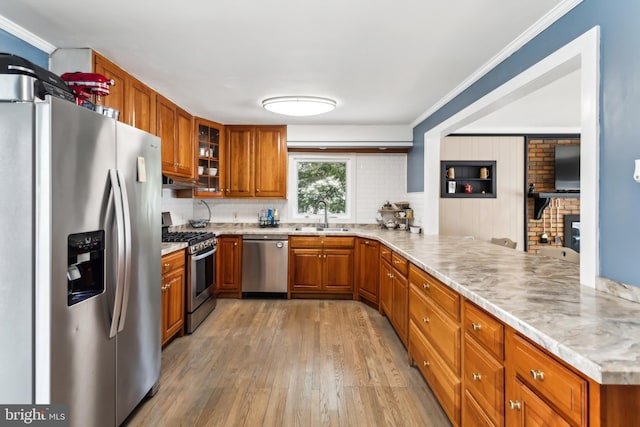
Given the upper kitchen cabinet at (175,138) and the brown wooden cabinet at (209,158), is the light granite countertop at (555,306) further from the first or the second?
the brown wooden cabinet at (209,158)

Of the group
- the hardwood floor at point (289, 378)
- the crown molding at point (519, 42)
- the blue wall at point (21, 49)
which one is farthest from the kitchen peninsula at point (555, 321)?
the blue wall at point (21, 49)

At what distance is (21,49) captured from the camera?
2258mm

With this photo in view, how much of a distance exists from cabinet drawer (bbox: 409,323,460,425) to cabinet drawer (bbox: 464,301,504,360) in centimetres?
37

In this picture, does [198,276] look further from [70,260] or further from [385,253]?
[70,260]

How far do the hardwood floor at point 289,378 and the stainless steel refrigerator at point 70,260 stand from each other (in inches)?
16.9

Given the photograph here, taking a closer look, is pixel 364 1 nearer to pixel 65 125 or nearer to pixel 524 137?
pixel 65 125

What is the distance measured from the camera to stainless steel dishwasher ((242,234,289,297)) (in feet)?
15.3

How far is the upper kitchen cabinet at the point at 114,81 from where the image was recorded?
255 centimetres

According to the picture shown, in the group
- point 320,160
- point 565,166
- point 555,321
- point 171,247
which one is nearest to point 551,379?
point 555,321

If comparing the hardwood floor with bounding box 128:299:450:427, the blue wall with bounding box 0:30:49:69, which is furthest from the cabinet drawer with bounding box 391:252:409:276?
the blue wall with bounding box 0:30:49:69

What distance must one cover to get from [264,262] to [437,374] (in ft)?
9.55

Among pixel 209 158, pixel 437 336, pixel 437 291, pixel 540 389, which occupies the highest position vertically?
pixel 209 158

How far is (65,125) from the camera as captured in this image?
1.48 m

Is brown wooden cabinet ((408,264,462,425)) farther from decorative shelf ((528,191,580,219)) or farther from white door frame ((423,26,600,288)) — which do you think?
decorative shelf ((528,191,580,219))
